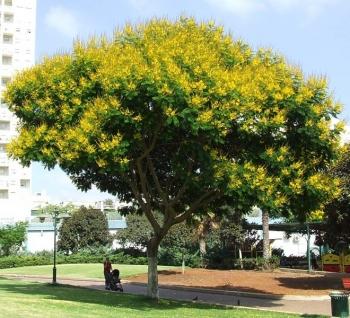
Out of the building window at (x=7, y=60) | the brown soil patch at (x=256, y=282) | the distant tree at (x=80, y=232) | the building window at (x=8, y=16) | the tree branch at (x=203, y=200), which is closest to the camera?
the tree branch at (x=203, y=200)

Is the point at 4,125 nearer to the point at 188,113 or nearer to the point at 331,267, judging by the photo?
the point at 331,267

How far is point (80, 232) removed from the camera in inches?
2261

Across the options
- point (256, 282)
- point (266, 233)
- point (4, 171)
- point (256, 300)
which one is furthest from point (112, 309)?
point (4, 171)

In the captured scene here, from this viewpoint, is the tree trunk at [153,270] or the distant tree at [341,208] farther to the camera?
the distant tree at [341,208]

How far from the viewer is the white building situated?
76688 mm

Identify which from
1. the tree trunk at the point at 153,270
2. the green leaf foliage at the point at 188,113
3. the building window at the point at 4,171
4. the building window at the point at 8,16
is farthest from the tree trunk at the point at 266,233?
the building window at the point at 8,16

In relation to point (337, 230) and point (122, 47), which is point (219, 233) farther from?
point (122, 47)

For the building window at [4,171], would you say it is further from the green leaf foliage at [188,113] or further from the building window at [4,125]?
the green leaf foliage at [188,113]

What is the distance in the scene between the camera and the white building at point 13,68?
76.7 meters

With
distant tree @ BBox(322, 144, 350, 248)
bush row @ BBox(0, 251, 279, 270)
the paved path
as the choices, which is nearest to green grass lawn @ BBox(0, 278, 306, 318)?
the paved path

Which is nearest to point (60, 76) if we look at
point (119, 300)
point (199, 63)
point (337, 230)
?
point (199, 63)

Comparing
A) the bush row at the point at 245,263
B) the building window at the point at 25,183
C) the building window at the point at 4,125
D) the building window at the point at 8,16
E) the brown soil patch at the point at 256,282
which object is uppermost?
the building window at the point at 8,16

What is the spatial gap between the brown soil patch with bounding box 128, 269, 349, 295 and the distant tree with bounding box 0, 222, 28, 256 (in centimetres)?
2756

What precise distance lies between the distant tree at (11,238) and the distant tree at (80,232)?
522cm
